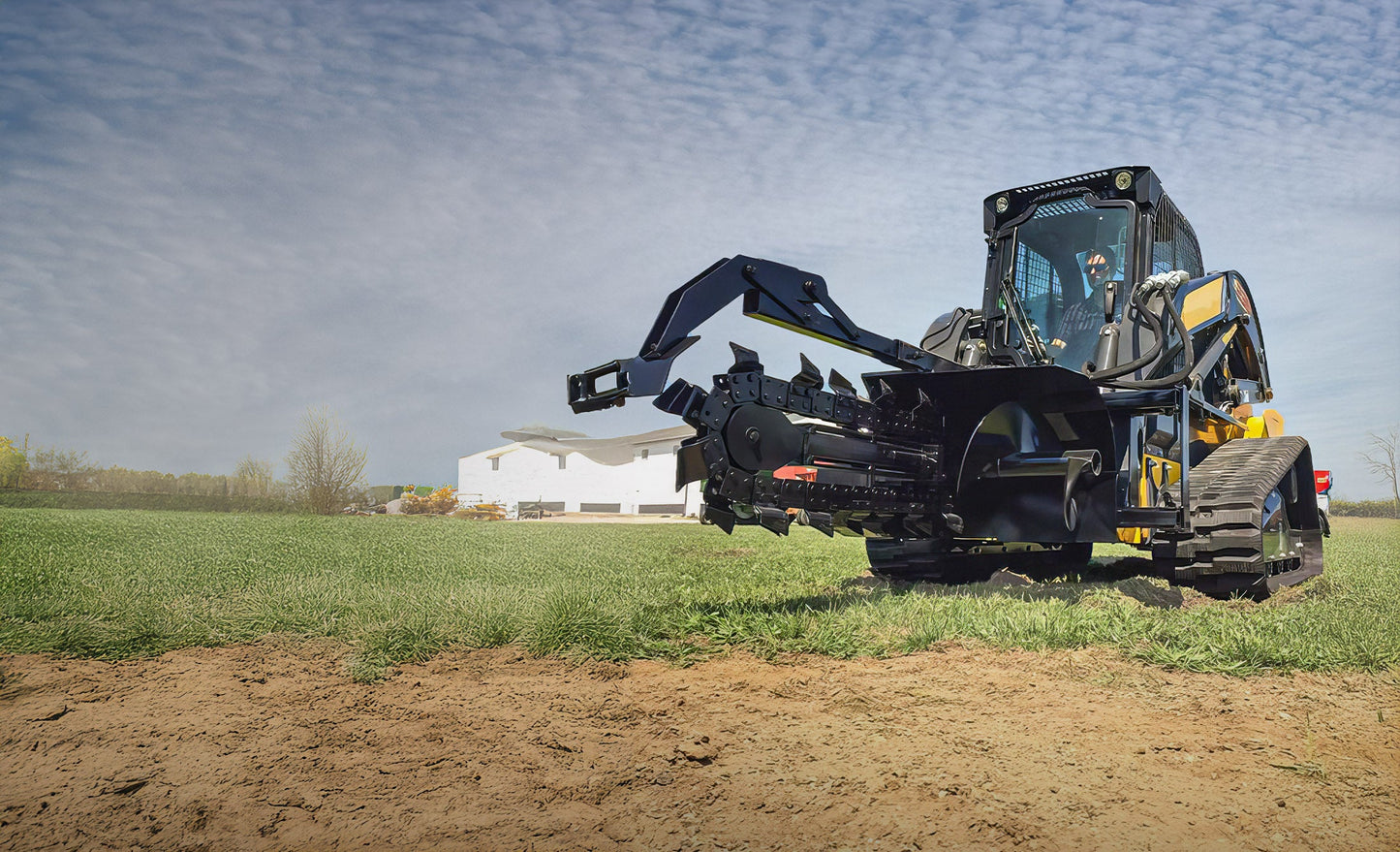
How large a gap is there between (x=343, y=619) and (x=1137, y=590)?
6.19m

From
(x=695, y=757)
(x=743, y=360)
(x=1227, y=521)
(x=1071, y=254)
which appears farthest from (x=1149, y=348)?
(x=695, y=757)

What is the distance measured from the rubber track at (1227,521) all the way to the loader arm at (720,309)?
2.42 metres

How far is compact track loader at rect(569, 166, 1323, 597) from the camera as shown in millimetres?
5168

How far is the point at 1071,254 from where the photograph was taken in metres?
7.57

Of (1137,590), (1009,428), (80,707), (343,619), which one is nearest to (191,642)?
(343,619)

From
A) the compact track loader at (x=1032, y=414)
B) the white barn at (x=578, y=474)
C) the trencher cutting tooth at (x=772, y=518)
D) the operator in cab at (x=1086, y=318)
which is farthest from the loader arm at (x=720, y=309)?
the white barn at (x=578, y=474)

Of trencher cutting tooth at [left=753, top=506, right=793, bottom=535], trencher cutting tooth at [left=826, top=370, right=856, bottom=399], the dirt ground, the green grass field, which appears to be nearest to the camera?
the dirt ground

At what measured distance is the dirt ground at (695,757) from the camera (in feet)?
8.36

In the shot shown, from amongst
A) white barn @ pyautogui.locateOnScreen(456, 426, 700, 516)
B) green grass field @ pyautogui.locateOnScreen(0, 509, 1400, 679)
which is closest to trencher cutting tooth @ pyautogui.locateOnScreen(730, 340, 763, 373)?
green grass field @ pyautogui.locateOnScreen(0, 509, 1400, 679)

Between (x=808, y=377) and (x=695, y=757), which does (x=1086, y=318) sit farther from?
(x=695, y=757)

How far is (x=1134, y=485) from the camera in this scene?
6316 mm

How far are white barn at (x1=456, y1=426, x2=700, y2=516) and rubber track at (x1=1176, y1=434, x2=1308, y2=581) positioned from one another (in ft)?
93.2

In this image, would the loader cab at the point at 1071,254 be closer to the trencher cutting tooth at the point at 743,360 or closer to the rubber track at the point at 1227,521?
the rubber track at the point at 1227,521

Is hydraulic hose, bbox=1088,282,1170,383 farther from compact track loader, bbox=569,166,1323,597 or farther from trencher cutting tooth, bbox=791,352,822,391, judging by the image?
trencher cutting tooth, bbox=791,352,822,391
